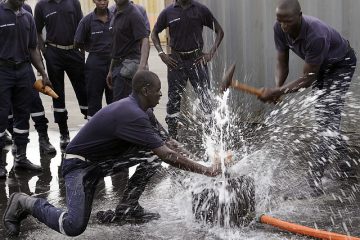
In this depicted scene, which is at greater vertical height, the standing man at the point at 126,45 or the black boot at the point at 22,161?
the standing man at the point at 126,45

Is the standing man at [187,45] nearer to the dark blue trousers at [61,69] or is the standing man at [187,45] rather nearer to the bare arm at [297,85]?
the dark blue trousers at [61,69]

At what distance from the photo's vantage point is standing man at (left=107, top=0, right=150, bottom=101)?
8.15m

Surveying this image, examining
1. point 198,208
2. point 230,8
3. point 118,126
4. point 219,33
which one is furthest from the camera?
point 230,8

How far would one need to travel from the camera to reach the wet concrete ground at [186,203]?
18.1ft

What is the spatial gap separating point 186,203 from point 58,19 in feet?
12.7

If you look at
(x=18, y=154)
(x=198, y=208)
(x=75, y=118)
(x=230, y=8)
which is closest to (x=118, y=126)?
(x=198, y=208)

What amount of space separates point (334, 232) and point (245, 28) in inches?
174

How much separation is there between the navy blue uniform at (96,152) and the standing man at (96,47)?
10.4 feet

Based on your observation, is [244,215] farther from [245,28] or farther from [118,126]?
[245,28]

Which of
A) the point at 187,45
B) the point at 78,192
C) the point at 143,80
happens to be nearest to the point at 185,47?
the point at 187,45

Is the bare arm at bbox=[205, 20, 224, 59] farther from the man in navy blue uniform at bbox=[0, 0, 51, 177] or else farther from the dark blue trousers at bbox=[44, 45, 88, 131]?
the man in navy blue uniform at bbox=[0, 0, 51, 177]

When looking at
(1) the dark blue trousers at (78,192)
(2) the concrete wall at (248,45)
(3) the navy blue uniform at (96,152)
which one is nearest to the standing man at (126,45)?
(2) the concrete wall at (248,45)

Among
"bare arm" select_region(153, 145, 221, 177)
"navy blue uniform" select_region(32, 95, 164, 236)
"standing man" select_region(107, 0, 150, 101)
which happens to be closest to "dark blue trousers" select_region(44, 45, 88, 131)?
"standing man" select_region(107, 0, 150, 101)

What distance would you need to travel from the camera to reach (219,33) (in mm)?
8859
